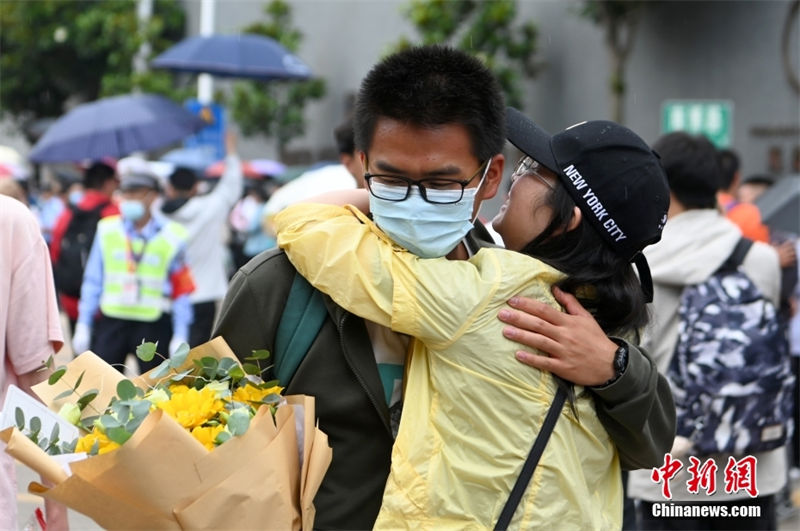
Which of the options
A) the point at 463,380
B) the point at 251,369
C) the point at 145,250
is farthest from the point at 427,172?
the point at 145,250

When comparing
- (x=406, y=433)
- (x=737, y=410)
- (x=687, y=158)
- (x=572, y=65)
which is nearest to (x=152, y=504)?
(x=406, y=433)

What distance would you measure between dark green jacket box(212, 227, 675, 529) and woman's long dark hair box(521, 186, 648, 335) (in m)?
0.15

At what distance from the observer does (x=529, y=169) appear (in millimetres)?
2539

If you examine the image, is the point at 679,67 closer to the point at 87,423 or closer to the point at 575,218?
the point at 575,218

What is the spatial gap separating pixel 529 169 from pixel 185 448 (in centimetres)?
104

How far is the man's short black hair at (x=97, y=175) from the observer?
349 inches

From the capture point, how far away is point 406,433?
7.23 feet

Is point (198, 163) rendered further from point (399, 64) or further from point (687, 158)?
point (399, 64)

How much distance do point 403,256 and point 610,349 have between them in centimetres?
50

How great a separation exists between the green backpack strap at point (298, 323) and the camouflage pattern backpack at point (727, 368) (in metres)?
2.27

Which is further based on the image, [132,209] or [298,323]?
[132,209]

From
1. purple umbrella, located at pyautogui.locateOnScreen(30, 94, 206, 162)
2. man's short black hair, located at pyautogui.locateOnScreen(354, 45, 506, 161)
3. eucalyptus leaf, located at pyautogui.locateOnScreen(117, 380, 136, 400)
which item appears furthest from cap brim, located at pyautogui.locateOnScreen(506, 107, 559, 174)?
purple umbrella, located at pyautogui.locateOnScreen(30, 94, 206, 162)

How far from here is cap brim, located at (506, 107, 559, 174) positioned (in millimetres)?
2475

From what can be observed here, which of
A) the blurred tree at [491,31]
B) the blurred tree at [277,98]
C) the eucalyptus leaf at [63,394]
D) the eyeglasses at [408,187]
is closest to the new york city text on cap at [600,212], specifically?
the eyeglasses at [408,187]
